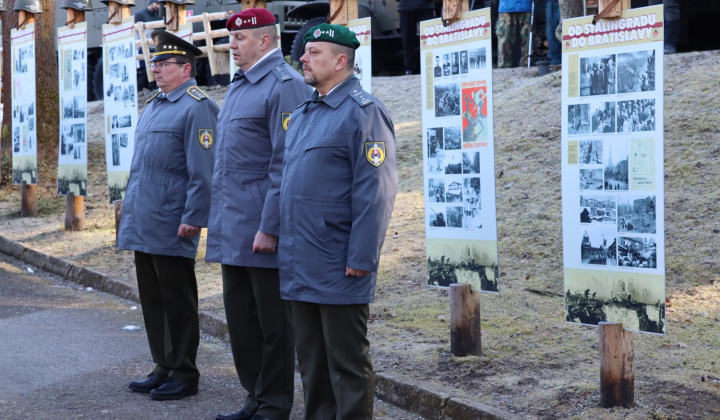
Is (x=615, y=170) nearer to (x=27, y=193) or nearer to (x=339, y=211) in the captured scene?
(x=339, y=211)

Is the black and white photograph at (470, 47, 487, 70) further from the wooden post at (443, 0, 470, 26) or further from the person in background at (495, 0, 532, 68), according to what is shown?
the person in background at (495, 0, 532, 68)

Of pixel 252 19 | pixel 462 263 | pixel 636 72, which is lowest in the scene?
pixel 462 263

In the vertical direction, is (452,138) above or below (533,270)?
above

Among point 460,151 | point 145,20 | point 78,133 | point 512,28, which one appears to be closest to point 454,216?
point 460,151

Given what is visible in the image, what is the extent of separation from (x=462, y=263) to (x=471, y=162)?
0.60 m

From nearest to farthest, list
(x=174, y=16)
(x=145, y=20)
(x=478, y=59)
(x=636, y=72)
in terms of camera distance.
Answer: (x=636, y=72), (x=478, y=59), (x=174, y=16), (x=145, y=20)

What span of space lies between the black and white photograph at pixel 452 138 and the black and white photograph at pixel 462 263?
0.55 metres

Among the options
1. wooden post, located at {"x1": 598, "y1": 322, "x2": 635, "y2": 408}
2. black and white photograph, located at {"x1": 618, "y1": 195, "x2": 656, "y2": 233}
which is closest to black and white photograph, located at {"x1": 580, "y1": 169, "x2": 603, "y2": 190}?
black and white photograph, located at {"x1": 618, "y1": 195, "x2": 656, "y2": 233}

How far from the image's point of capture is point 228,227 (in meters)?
4.68

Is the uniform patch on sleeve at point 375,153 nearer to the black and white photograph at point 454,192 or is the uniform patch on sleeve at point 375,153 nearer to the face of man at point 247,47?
the face of man at point 247,47

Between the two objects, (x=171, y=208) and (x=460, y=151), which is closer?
(x=171, y=208)

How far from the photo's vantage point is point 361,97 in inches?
159

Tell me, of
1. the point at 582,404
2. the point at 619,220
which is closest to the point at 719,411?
the point at 582,404

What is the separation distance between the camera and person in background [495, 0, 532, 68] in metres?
13.2
